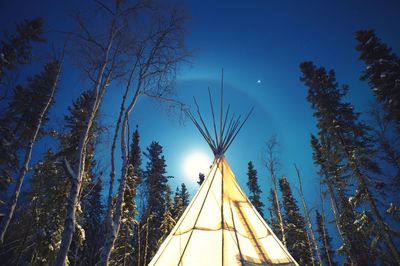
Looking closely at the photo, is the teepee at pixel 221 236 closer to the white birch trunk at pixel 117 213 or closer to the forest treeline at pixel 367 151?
the white birch trunk at pixel 117 213

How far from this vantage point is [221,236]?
5.27m

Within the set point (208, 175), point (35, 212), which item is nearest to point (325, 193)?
point (208, 175)

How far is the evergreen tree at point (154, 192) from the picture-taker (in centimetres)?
2039

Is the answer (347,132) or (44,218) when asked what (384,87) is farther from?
(44,218)

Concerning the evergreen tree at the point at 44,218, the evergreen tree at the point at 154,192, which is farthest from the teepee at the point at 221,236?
the evergreen tree at the point at 154,192

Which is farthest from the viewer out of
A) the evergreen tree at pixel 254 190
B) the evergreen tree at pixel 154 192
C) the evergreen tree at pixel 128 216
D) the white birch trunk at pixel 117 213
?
the evergreen tree at pixel 254 190

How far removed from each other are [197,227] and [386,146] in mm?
11438

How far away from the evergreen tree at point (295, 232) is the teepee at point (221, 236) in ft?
49.9

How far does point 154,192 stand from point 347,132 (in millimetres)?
16660

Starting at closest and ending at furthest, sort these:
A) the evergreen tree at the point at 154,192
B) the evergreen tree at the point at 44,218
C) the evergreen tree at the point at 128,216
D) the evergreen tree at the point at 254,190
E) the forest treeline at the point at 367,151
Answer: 1. the evergreen tree at the point at 44,218
2. the forest treeline at the point at 367,151
3. the evergreen tree at the point at 128,216
4. the evergreen tree at the point at 154,192
5. the evergreen tree at the point at 254,190

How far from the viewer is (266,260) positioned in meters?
5.06

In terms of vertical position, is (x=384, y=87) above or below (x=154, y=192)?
above

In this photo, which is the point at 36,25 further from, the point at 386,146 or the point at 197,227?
the point at 386,146

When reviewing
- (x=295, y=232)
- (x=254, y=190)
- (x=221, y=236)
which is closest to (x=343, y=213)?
(x=295, y=232)
